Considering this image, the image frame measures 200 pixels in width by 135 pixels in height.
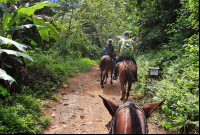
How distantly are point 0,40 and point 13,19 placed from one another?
1213 mm

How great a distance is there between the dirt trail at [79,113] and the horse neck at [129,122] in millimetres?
2384

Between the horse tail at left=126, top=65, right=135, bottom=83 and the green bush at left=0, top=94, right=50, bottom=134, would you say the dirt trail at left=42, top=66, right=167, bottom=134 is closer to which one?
the green bush at left=0, top=94, right=50, bottom=134

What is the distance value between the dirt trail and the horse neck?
2.38m

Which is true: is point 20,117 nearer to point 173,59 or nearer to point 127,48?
point 127,48

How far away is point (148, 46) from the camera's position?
868 centimetres

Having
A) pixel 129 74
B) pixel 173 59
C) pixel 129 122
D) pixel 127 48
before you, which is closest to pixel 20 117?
pixel 129 122

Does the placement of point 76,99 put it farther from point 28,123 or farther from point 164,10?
point 164,10

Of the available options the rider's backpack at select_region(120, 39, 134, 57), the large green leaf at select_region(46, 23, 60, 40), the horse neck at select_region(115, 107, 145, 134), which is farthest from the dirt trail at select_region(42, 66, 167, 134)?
the horse neck at select_region(115, 107, 145, 134)

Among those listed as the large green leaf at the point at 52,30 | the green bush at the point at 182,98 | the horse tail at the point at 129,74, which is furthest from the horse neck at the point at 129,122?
the large green leaf at the point at 52,30

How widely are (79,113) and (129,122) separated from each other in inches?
132

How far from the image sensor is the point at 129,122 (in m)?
1.20

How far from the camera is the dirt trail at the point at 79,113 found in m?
3.45

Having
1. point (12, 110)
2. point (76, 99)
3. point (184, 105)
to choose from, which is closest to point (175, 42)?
point (184, 105)

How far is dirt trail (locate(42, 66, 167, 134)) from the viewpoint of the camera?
3.45m
